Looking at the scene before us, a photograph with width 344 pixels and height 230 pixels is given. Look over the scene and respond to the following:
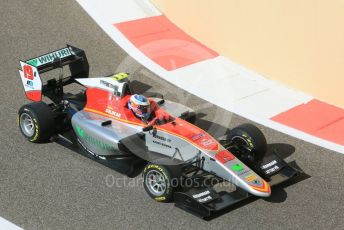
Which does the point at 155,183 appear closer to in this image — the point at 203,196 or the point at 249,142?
the point at 203,196

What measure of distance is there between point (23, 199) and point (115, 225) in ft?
5.18

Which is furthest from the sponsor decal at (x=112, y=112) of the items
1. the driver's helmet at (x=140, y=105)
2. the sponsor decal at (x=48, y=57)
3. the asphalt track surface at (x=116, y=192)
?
the sponsor decal at (x=48, y=57)

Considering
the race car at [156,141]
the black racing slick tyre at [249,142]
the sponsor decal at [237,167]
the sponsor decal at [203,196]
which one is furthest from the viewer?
the black racing slick tyre at [249,142]

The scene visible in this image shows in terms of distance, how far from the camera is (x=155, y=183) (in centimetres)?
894

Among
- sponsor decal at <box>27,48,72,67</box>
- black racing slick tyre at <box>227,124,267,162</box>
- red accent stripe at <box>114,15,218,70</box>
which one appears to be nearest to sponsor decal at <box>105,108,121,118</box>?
sponsor decal at <box>27,48,72,67</box>

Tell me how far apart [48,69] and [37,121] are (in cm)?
126

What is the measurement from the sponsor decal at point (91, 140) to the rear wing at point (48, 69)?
1.22 metres

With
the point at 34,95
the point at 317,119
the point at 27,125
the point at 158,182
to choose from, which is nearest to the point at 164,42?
the point at 34,95

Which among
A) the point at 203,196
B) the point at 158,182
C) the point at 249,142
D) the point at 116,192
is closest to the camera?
the point at 203,196

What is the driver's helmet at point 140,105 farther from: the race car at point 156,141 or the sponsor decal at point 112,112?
the sponsor decal at point 112,112

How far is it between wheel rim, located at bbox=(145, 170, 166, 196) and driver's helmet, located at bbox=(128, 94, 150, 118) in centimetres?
115

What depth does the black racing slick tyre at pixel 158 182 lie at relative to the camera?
28.2 ft

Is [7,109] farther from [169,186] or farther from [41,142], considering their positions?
[169,186]

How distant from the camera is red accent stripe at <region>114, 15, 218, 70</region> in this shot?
13.5m
